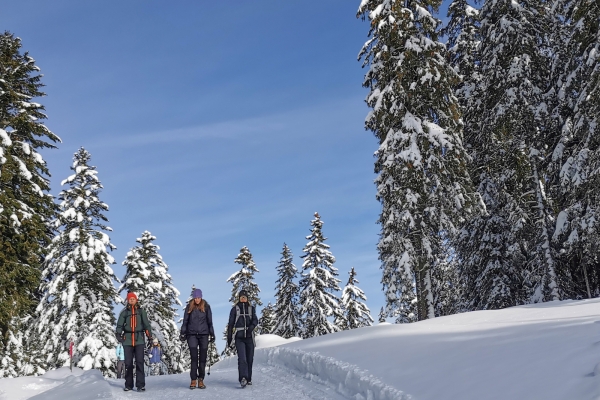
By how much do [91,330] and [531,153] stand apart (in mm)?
21987

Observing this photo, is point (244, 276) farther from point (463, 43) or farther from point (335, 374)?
point (335, 374)

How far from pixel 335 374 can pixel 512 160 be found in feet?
51.2

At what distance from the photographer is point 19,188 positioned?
69.7 ft

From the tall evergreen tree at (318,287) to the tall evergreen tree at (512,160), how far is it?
15.6 metres

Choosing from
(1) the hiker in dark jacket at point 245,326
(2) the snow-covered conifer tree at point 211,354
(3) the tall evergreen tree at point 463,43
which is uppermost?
(3) the tall evergreen tree at point 463,43

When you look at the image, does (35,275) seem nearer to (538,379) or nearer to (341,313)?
(538,379)

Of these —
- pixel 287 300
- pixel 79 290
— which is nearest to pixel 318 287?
pixel 287 300

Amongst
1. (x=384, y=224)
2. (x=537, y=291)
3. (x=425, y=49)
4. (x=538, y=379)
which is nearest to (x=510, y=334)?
(x=538, y=379)

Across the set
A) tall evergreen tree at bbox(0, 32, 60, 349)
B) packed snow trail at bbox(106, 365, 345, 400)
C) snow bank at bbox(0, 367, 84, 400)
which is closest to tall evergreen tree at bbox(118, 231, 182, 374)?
tall evergreen tree at bbox(0, 32, 60, 349)

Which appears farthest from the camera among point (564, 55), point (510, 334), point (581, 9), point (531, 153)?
point (531, 153)

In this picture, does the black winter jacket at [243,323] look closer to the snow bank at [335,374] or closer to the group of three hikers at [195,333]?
the group of three hikers at [195,333]

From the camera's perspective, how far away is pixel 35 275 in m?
20.2

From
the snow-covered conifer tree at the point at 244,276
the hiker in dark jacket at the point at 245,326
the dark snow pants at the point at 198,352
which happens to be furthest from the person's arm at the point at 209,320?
the snow-covered conifer tree at the point at 244,276

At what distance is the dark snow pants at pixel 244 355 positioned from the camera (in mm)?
11195
